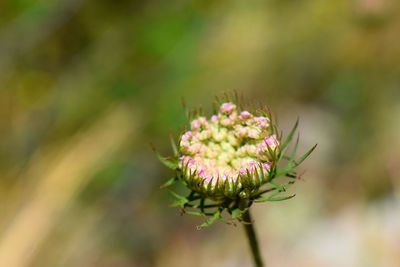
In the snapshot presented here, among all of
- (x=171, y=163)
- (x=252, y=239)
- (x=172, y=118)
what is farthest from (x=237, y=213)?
(x=172, y=118)

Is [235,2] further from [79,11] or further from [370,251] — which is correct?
[370,251]

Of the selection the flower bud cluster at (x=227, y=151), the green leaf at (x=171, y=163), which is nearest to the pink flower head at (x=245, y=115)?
the flower bud cluster at (x=227, y=151)

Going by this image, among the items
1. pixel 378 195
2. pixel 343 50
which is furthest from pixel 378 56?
pixel 378 195

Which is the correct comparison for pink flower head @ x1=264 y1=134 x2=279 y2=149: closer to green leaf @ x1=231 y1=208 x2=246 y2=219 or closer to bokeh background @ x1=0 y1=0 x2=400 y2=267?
green leaf @ x1=231 y1=208 x2=246 y2=219

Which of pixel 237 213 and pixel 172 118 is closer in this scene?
pixel 237 213

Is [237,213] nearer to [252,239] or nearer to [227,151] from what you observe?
[252,239]

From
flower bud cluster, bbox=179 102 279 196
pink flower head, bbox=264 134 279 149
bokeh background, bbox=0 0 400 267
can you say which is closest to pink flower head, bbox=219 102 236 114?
flower bud cluster, bbox=179 102 279 196

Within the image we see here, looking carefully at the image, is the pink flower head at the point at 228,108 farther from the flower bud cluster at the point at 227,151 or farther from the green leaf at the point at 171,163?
the green leaf at the point at 171,163
